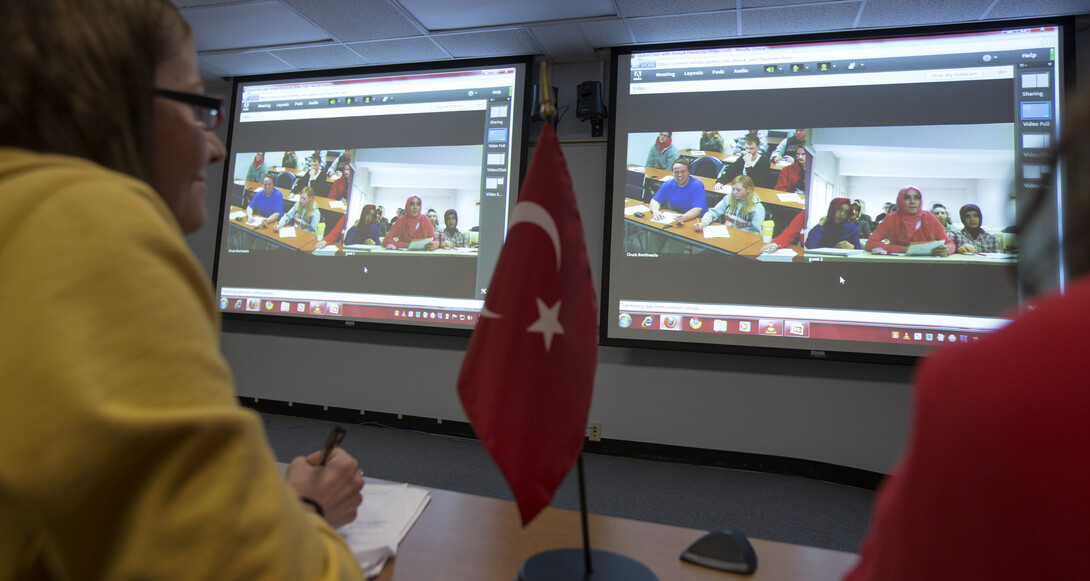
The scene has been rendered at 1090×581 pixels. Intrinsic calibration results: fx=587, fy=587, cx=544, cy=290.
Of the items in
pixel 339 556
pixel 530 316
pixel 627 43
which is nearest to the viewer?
pixel 339 556

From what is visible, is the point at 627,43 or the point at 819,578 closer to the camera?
the point at 819,578

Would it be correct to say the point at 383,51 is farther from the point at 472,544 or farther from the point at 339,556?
the point at 339,556

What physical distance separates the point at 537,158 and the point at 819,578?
0.81 metres

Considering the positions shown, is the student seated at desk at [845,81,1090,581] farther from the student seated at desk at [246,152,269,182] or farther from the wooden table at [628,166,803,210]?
the student seated at desk at [246,152,269,182]

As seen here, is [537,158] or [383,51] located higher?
[383,51]

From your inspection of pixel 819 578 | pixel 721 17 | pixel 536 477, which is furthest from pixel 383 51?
pixel 819 578

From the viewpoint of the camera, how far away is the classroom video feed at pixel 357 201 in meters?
3.67

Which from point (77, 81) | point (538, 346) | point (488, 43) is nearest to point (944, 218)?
point (488, 43)

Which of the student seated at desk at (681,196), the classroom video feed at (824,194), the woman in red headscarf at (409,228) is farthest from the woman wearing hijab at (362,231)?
the student seated at desk at (681,196)

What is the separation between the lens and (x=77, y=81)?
20.5 inches

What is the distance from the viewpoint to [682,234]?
3285 mm

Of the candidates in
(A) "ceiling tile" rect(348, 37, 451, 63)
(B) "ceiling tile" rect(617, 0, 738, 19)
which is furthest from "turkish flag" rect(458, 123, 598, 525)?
(A) "ceiling tile" rect(348, 37, 451, 63)

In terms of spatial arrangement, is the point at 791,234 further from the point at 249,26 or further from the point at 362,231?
the point at 249,26

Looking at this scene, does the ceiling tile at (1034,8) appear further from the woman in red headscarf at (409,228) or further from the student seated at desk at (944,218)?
the woman in red headscarf at (409,228)
